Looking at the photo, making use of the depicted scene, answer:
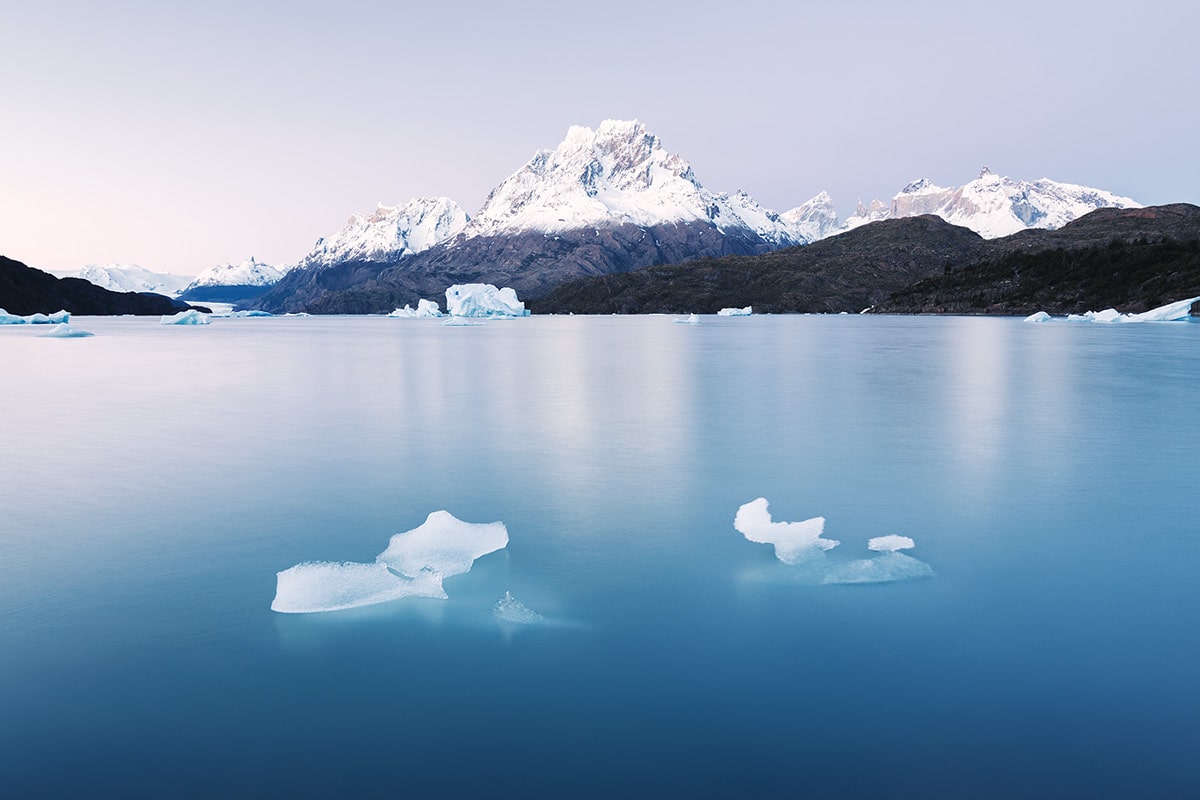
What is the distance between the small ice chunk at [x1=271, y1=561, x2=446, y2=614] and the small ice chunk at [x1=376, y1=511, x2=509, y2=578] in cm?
31

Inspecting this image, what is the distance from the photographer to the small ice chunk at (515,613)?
7.43 meters

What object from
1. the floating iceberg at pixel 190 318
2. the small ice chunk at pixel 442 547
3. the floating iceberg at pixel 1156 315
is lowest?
the small ice chunk at pixel 442 547

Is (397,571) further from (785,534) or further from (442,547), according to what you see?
(785,534)

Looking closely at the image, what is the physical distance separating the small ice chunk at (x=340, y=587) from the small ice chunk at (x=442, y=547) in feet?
1.00

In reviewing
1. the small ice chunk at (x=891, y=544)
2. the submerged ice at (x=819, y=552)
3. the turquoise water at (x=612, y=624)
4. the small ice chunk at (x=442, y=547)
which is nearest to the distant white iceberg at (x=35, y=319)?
the turquoise water at (x=612, y=624)

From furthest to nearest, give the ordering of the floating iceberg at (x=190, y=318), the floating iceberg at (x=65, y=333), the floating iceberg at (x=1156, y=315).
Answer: the floating iceberg at (x=190, y=318), the floating iceberg at (x=1156, y=315), the floating iceberg at (x=65, y=333)

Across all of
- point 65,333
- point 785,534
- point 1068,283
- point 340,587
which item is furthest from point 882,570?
point 1068,283

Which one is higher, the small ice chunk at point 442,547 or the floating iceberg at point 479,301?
the floating iceberg at point 479,301

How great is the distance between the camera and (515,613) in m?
7.61

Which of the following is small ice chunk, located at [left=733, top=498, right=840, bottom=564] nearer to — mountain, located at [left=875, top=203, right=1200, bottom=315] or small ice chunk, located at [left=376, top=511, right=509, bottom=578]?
small ice chunk, located at [left=376, top=511, right=509, bottom=578]

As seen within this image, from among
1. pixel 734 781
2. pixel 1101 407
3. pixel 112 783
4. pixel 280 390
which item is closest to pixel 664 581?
pixel 734 781

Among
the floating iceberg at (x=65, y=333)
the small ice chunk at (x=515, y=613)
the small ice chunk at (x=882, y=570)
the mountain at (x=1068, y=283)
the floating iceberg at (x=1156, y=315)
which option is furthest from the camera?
the mountain at (x=1068, y=283)

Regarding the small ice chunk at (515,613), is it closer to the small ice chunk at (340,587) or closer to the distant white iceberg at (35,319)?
the small ice chunk at (340,587)

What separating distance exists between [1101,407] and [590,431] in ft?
51.8
